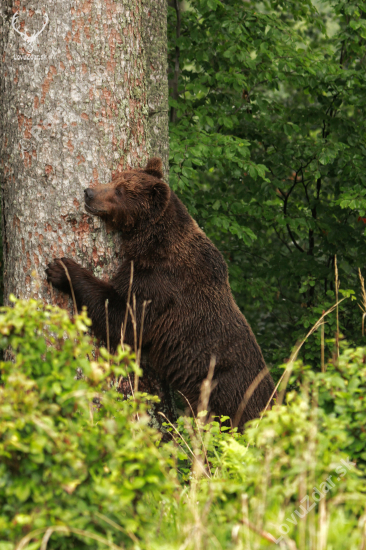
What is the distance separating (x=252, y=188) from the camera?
711cm

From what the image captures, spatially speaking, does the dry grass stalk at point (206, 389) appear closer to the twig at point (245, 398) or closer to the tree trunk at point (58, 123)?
the twig at point (245, 398)

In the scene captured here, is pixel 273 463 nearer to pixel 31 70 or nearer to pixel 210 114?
pixel 31 70

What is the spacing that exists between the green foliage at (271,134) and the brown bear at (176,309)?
164cm

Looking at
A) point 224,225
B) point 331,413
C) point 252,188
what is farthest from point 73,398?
point 252,188

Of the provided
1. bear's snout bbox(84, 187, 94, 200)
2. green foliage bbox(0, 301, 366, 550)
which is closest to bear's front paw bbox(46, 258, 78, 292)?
bear's snout bbox(84, 187, 94, 200)

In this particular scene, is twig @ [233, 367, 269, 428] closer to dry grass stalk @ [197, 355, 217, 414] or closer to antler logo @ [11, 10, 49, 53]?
dry grass stalk @ [197, 355, 217, 414]

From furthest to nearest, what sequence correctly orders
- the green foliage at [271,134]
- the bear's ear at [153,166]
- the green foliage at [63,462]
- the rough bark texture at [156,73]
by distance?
the green foliage at [271,134] → the rough bark texture at [156,73] → the bear's ear at [153,166] → the green foliage at [63,462]

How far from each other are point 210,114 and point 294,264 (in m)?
2.25

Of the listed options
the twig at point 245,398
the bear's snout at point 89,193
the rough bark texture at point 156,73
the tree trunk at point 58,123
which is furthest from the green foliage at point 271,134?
the twig at point 245,398

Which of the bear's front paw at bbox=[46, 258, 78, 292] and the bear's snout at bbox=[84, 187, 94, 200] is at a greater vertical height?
the bear's snout at bbox=[84, 187, 94, 200]

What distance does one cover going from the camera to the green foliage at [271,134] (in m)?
6.20

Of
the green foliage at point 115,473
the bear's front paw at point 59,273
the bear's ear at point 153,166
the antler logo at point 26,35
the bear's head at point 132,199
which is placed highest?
the antler logo at point 26,35

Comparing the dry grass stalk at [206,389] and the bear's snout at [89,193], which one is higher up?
the bear's snout at [89,193]

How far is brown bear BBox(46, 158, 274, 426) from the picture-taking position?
3768mm
